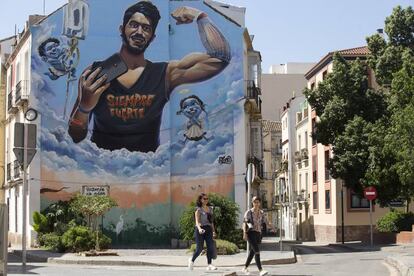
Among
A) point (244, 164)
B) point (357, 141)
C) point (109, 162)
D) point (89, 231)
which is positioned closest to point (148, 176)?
point (109, 162)

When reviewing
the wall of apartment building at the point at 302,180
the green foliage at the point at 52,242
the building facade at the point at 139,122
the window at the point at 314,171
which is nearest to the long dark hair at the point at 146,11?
the building facade at the point at 139,122

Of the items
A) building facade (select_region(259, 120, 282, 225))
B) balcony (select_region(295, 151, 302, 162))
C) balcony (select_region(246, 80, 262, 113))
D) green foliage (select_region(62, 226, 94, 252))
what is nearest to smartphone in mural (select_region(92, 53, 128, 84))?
balcony (select_region(246, 80, 262, 113))

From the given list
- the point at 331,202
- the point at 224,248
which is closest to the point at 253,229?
the point at 224,248

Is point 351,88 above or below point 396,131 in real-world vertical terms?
above

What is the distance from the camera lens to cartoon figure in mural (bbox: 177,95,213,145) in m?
35.5

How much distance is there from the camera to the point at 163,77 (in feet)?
118

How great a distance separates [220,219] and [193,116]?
24.7 feet

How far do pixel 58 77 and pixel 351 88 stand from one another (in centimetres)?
1596

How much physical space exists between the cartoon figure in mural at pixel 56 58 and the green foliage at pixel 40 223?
6.81 metres

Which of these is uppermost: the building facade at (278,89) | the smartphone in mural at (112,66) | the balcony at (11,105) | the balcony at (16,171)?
the building facade at (278,89)

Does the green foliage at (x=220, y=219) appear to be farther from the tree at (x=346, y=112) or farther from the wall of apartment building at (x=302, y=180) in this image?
the wall of apartment building at (x=302, y=180)

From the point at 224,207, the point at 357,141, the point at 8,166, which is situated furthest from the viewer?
the point at 8,166

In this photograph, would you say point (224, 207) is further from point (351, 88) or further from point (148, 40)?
point (351, 88)

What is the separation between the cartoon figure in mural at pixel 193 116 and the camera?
35.5 m
